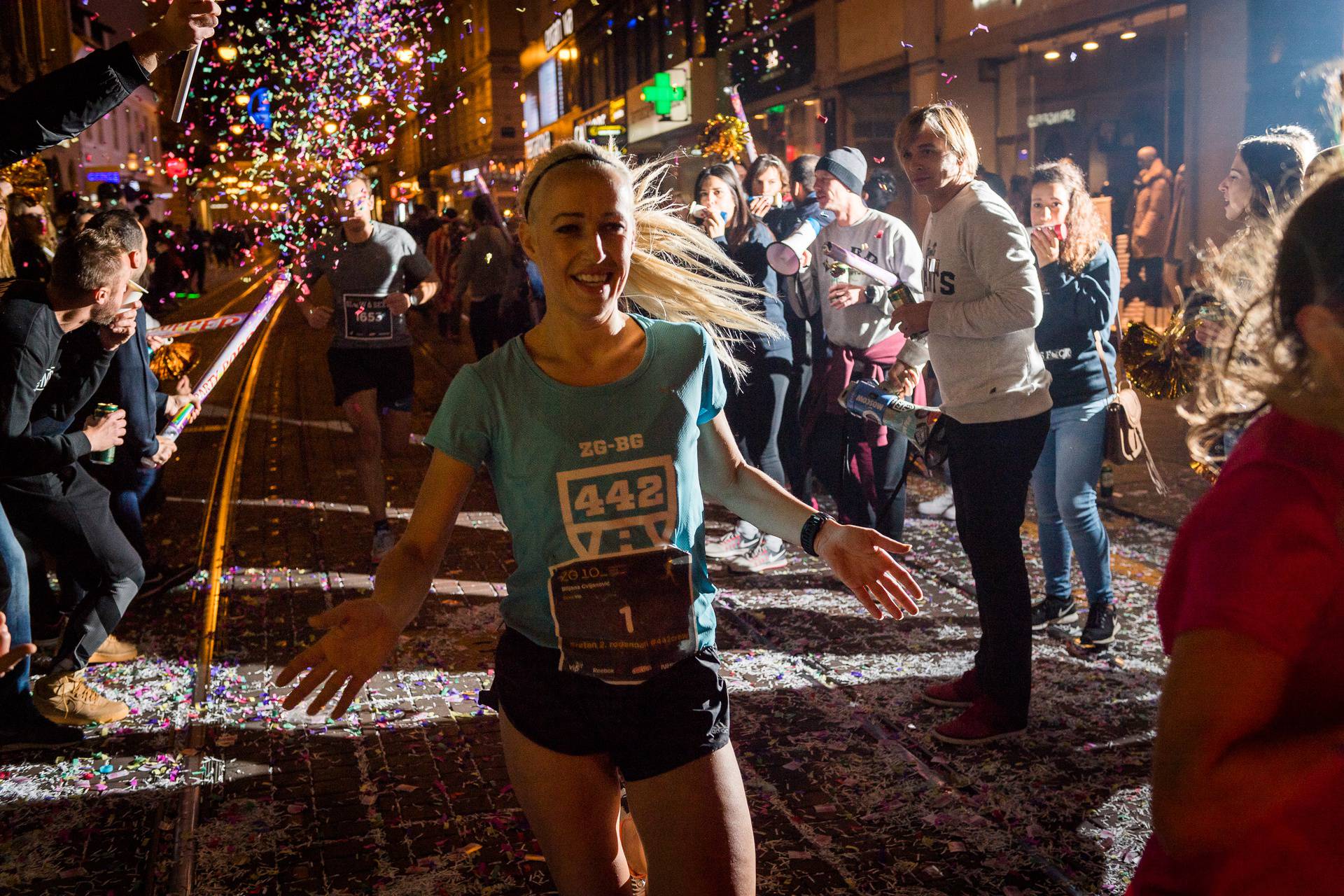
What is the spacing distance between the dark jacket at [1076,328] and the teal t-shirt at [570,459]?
311cm

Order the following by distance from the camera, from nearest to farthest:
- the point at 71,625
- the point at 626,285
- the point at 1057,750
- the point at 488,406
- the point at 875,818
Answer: the point at 488,406, the point at 626,285, the point at 875,818, the point at 1057,750, the point at 71,625

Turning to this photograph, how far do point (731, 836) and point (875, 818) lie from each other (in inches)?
67.3

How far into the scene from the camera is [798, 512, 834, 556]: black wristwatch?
8.32ft

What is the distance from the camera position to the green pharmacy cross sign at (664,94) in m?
30.3

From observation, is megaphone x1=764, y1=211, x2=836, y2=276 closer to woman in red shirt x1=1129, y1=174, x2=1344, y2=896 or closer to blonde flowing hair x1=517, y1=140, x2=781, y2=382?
blonde flowing hair x1=517, y1=140, x2=781, y2=382

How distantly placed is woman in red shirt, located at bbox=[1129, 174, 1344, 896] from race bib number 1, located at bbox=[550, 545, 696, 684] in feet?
3.78

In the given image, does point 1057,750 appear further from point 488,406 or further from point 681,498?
point 488,406

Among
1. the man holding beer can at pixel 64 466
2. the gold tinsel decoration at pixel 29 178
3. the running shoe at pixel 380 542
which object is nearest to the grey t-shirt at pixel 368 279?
the running shoe at pixel 380 542

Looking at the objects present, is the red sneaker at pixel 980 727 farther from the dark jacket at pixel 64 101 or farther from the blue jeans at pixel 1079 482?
the dark jacket at pixel 64 101

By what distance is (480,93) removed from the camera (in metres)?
59.9

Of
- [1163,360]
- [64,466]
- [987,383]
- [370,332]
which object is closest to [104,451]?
[64,466]

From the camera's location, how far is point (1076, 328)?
512 cm

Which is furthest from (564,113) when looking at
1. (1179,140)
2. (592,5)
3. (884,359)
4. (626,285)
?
(626,285)

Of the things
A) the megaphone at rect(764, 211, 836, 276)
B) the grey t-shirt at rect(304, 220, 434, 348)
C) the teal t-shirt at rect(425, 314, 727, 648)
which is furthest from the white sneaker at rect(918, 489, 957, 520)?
the teal t-shirt at rect(425, 314, 727, 648)
